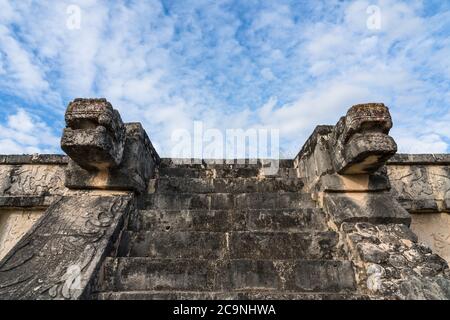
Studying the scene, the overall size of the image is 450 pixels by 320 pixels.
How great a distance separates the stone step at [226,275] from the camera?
2105mm

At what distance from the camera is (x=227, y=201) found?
10.3ft

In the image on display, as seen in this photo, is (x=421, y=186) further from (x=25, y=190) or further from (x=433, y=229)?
(x=25, y=190)

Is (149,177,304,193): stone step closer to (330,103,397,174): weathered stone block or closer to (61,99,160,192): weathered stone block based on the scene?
(61,99,160,192): weathered stone block

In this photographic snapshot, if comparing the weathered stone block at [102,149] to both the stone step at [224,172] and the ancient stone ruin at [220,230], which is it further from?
the stone step at [224,172]

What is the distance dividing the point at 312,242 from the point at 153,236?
1.48 metres

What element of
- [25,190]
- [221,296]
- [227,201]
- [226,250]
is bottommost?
[221,296]

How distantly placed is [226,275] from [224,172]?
79.2 inches

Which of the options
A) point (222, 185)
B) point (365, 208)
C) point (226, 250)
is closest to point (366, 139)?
point (365, 208)

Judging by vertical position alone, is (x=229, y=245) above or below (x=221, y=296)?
above

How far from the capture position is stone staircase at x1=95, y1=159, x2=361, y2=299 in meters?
2.10

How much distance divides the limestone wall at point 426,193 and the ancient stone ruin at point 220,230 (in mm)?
31
